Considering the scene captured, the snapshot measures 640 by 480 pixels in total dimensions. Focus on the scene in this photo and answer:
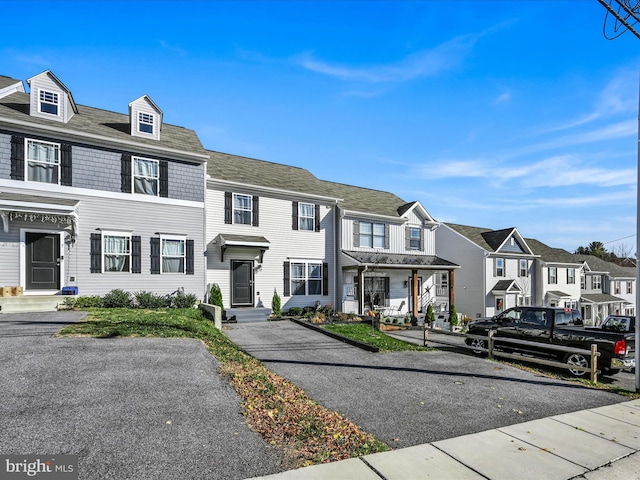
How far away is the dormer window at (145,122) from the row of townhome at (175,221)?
0.05 m

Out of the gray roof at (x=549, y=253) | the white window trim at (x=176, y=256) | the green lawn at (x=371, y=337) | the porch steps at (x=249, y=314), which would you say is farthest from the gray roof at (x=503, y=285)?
the white window trim at (x=176, y=256)

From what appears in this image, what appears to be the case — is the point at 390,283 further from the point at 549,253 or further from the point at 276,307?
the point at 549,253

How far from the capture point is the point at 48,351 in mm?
8352

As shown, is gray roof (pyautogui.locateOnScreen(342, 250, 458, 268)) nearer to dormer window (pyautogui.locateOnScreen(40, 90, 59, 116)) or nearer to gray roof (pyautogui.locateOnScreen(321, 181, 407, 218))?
gray roof (pyautogui.locateOnScreen(321, 181, 407, 218))

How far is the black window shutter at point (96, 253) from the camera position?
15078 mm

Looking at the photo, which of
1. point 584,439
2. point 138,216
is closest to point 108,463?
point 584,439

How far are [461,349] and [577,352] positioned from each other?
15.2 ft

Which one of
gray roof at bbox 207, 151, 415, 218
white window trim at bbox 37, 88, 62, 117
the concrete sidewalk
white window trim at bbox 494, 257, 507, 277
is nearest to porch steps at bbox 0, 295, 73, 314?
white window trim at bbox 37, 88, 62, 117

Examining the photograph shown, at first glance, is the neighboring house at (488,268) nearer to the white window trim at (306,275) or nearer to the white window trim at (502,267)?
the white window trim at (502,267)

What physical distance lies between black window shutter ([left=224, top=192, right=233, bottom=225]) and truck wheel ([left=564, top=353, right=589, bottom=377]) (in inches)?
596

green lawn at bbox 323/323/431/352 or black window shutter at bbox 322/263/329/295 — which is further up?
black window shutter at bbox 322/263/329/295

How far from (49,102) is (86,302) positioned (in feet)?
27.5

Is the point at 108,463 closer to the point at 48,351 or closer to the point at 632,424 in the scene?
the point at 48,351

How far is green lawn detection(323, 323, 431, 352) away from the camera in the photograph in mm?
13438
